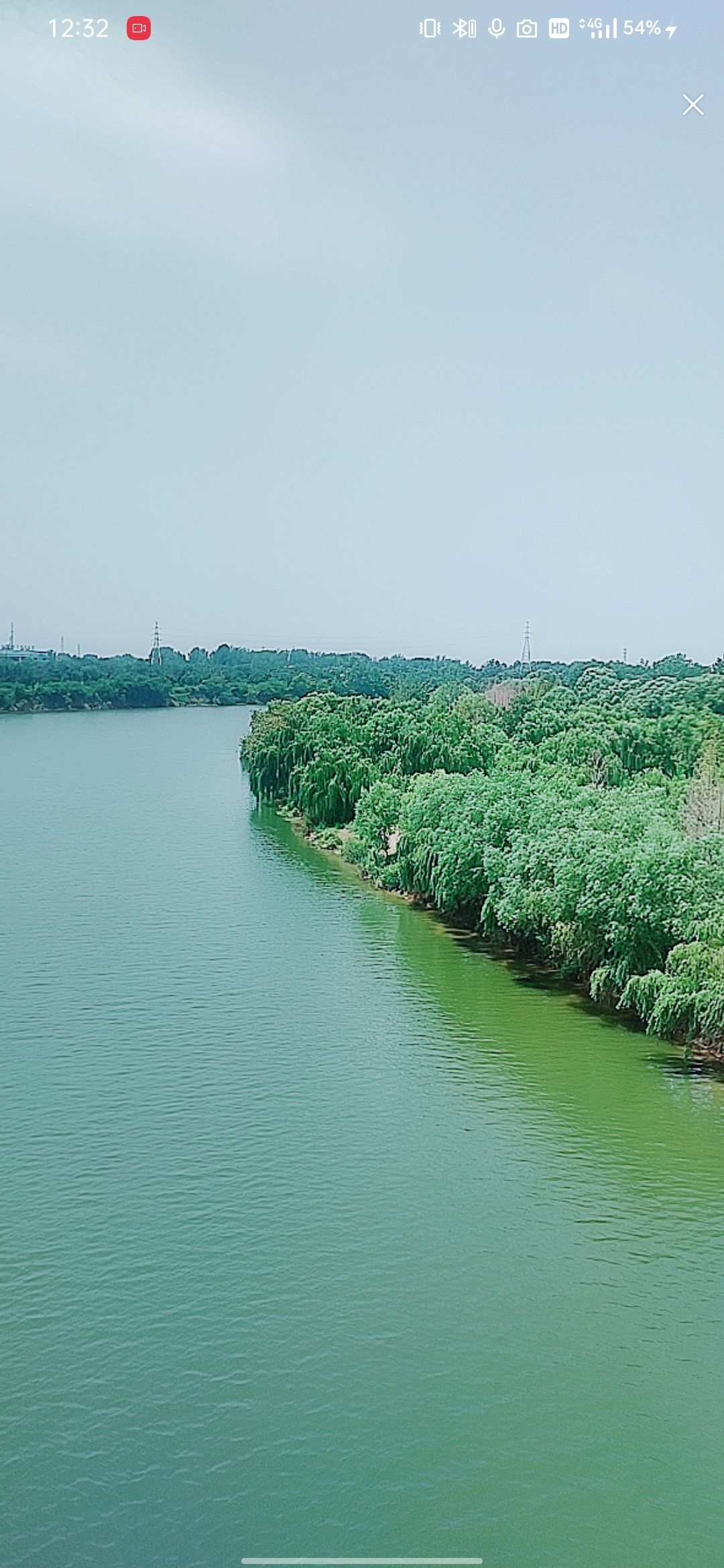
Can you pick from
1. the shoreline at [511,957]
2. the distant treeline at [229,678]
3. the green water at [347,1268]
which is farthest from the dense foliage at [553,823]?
the distant treeline at [229,678]

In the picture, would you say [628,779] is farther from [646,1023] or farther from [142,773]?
[142,773]

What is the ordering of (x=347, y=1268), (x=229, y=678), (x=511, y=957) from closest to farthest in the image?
1. (x=347, y=1268)
2. (x=511, y=957)
3. (x=229, y=678)

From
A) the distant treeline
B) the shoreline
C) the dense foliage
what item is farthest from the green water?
the distant treeline

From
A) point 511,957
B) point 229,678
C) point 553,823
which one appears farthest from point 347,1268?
point 229,678

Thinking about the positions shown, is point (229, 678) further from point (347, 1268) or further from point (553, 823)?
point (347, 1268)

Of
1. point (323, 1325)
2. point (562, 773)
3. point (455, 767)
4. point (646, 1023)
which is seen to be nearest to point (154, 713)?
point (455, 767)
